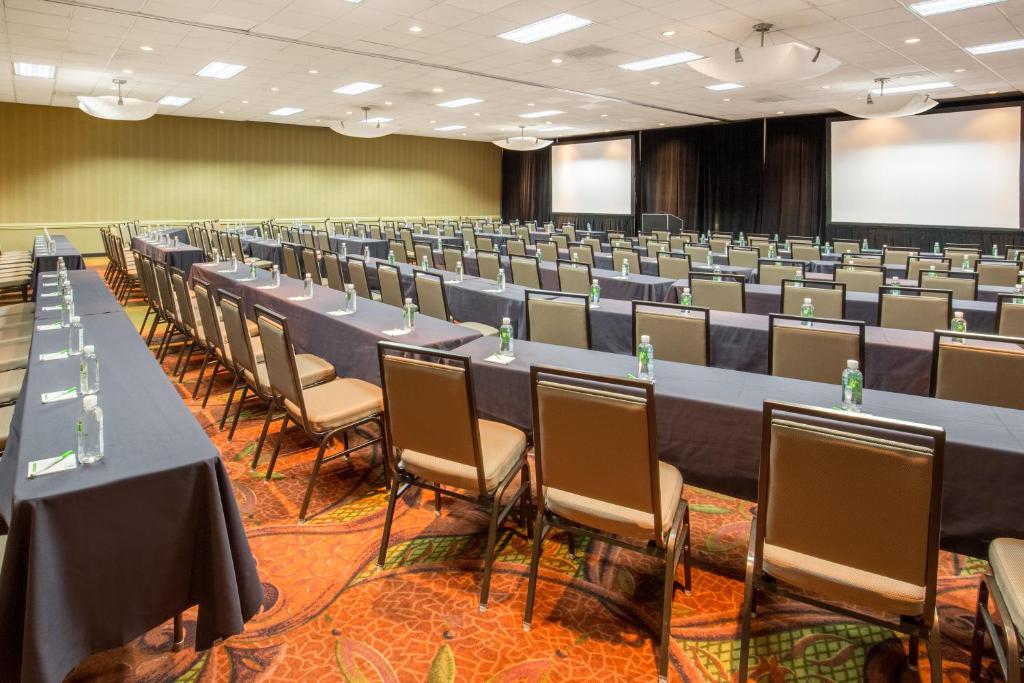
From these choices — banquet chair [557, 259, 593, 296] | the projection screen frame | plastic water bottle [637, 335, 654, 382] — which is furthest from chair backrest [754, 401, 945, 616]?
the projection screen frame

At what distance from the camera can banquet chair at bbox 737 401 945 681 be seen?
172 centimetres

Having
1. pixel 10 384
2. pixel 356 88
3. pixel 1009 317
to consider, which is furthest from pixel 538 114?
pixel 10 384

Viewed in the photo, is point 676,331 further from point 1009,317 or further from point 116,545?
point 116,545

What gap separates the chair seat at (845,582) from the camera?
183 cm

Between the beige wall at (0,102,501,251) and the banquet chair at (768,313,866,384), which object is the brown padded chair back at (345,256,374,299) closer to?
the banquet chair at (768,313,866,384)

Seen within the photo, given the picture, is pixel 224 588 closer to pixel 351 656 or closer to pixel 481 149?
pixel 351 656

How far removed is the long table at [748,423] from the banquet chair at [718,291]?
268 centimetres

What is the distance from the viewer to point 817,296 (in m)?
5.16

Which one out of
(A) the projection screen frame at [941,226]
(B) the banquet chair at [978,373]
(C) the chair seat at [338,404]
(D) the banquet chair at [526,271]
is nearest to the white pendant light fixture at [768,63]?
(D) the banquet chair at [526,271]

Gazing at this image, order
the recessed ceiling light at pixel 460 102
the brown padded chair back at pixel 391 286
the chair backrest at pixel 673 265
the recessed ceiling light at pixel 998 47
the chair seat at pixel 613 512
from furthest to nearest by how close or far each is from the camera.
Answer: the recessed ceiling light at pixel 460 102 < the recessed ceiling light at pixel 998 47 < the chair backrest at pixel 673 265 < the brown padded chair back at pixel 391 286 < the chair seat at pixel 613 512

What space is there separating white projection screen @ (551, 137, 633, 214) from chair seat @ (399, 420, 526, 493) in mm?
18506

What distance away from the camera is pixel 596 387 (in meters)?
2.23

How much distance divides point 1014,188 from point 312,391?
15321mm

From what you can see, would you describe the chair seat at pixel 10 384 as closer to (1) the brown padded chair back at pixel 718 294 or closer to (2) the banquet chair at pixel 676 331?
(2) the banquet chair at pixel 676 331
